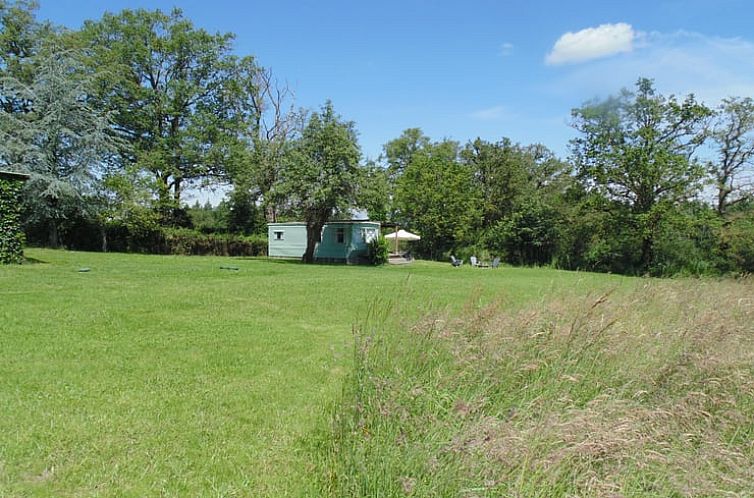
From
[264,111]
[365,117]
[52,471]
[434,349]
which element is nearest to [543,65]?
[434,349]

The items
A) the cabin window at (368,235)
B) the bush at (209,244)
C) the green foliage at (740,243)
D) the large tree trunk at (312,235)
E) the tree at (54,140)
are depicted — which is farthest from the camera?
the bush at (209,244)

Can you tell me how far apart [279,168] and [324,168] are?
15.4 feet

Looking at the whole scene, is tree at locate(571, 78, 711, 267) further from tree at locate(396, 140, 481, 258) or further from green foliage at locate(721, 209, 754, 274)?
tree at locate(396, 140, 481, 258)

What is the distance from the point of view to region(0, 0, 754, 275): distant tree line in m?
21.5

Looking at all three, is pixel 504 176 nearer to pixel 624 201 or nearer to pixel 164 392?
pixel 624 201

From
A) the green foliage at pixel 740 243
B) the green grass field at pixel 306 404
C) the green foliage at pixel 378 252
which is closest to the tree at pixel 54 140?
the green foliage at pixel 378 252

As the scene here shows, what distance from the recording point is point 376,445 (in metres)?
2.41

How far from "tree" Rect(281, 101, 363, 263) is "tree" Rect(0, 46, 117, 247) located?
32.8 feet

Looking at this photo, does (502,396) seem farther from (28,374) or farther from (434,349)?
(28,374)

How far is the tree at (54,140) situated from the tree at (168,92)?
4.73 m

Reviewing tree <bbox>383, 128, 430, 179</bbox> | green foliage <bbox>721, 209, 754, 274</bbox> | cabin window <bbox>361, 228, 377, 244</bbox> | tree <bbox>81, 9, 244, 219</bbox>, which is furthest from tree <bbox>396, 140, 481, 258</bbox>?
green foliage <bbox>721, 209, 754, 274</bbox>

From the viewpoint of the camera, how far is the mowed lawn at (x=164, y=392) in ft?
8.36

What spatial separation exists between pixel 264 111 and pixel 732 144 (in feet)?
96.3

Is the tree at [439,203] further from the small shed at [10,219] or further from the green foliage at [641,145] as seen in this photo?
the small shed at [10,219]
